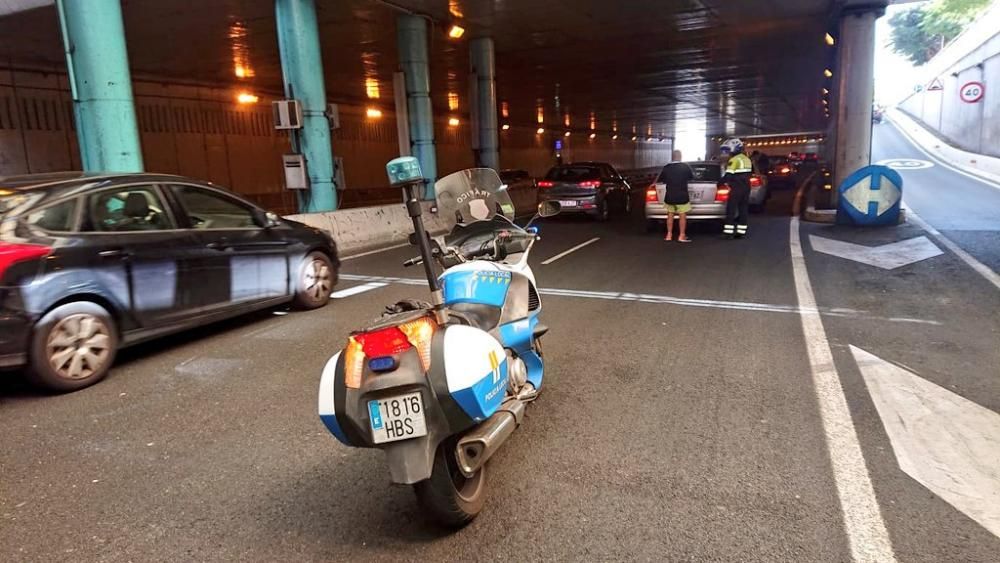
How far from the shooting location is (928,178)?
2602cm

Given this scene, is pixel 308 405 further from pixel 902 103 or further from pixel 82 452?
pixel 902 103

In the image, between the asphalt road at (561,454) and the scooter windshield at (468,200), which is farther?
the scooter windshield at (468,200)

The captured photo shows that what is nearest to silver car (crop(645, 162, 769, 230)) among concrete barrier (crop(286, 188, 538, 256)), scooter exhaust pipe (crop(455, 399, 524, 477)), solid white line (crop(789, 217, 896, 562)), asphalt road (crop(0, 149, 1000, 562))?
concrete barrier (crop(286, 188, 538, 256))

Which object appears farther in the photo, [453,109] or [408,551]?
[453,109]

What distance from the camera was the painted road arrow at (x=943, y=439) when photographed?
10.2 feet

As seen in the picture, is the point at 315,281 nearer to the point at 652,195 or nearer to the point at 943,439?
the point at 943,439

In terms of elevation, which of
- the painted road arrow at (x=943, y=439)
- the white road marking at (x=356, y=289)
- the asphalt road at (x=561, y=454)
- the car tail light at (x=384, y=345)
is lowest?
the painted road arrow at (x=943, y=439)

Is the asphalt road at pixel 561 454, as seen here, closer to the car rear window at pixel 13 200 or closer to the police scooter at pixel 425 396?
the police scooter at pixel 425 396

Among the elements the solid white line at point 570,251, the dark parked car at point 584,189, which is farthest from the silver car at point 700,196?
the dark parked car at point 584,189

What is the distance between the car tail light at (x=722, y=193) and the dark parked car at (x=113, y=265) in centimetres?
949

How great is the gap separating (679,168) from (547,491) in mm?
10080

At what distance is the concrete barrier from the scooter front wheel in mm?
8853

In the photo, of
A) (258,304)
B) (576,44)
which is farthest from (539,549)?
(576,44)

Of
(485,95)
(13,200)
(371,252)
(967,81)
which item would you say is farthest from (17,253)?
(967,81)
